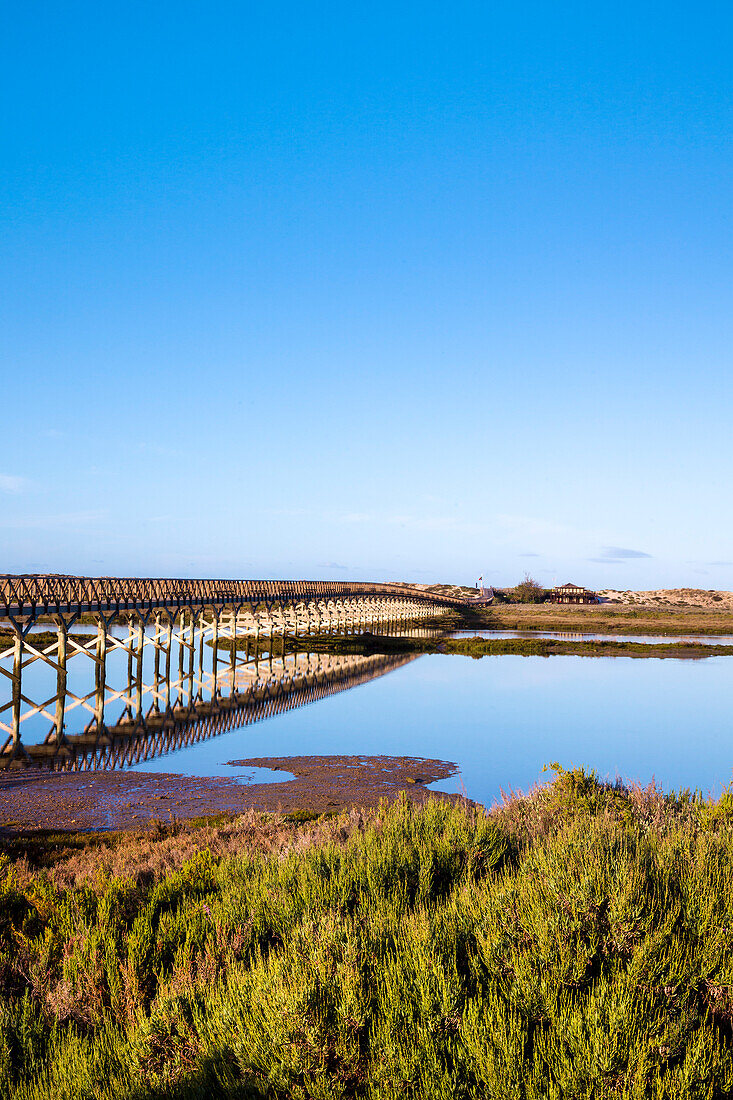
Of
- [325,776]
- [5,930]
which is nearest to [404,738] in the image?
[325,776]

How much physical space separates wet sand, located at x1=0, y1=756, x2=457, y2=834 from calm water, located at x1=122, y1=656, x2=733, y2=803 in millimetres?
1201

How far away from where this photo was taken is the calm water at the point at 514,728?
19219 millimetres

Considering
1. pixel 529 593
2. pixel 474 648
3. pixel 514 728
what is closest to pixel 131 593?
pixel 514 728

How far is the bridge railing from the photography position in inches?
1037

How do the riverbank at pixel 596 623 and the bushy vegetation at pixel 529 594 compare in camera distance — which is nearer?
the riverbank at pixel 596 623

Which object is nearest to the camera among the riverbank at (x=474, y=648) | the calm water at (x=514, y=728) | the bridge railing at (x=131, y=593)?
the calm water at (x=514, y=728)

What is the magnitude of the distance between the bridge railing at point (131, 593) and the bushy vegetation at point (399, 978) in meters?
19.7

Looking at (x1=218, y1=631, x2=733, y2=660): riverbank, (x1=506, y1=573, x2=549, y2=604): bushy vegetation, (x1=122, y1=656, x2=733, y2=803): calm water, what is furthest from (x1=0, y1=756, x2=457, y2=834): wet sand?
(x1=506, y1=573, x2=549, y2=604): bushy vegetation

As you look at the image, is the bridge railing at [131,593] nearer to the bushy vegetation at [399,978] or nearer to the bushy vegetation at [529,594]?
the bushy vegetation at [399,978]

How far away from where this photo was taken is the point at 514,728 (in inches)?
980

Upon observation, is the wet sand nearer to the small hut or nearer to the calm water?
the calm water

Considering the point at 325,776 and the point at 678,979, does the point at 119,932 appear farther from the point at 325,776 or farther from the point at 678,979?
the point at 325,776

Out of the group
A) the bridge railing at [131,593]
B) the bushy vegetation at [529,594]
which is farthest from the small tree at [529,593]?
the bridge railing at [131,593]

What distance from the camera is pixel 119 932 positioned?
671cm
